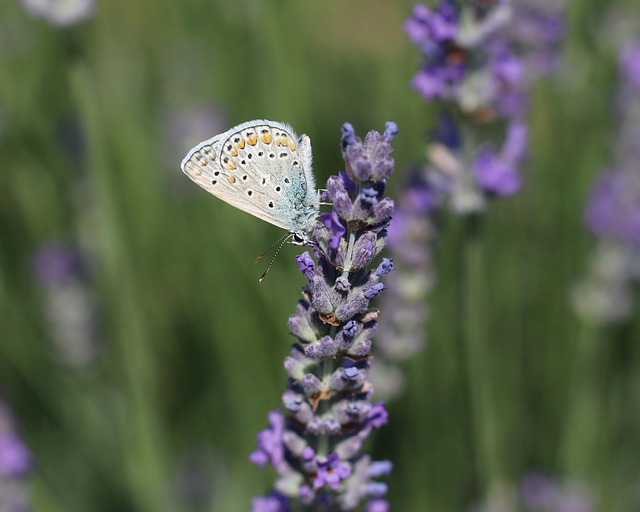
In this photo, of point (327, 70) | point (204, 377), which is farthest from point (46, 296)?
point (327, 70)

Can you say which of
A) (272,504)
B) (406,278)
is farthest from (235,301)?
(272,504)

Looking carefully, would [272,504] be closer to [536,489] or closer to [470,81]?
[470,81]

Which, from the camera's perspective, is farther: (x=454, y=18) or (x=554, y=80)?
(x=554, y=80)

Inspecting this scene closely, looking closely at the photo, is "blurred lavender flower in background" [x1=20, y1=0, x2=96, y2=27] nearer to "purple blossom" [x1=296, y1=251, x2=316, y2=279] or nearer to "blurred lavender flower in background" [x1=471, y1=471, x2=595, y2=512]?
"purple blossom" [x1=296, y1=251, x2=316, y2=279]

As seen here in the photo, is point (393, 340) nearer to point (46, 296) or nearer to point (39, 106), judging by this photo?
point (46, 296)

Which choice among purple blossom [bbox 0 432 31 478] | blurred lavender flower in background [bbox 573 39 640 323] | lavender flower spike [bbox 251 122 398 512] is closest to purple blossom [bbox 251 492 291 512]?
lavender flower spike [bbox 251 122 398 512]

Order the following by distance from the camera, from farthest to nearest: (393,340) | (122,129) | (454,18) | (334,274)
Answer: (122,129) → (393,340) → (454,18) → (334,274)
